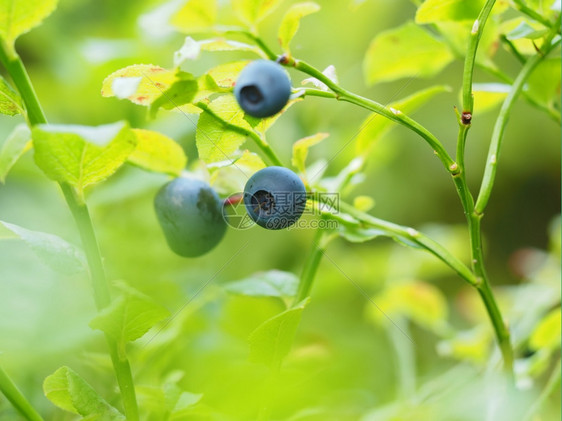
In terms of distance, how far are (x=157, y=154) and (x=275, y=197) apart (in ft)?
0.60

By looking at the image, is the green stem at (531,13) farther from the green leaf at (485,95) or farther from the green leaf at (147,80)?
the green leaf at (147,80)

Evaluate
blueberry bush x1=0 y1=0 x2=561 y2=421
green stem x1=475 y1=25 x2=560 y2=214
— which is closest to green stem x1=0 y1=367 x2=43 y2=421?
blueberry bush x1=0 y1=0 x2=561 y2=421

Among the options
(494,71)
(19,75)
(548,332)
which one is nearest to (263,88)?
(19,75)

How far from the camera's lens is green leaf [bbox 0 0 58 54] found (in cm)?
47

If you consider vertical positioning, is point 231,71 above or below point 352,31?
above

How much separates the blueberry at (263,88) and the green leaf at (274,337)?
0.19 metres

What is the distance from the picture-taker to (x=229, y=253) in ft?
4.36

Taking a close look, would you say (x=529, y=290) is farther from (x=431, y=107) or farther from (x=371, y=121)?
(x=431, y=107)

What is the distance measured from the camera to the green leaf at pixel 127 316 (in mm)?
492

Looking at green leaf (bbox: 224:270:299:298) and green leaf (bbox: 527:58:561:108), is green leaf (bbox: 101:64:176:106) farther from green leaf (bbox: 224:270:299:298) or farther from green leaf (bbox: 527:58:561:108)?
green leaf (bbox: 527:58:561:108)

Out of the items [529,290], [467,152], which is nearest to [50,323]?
[529,290]

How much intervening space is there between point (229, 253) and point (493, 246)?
1402 mm

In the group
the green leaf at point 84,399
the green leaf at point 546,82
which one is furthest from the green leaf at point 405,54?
the green leaf at point 84,399

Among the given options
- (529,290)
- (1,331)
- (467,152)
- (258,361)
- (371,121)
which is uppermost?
(371,121)
